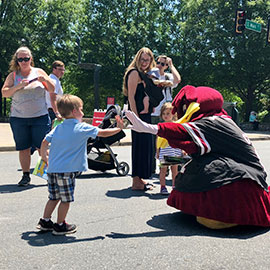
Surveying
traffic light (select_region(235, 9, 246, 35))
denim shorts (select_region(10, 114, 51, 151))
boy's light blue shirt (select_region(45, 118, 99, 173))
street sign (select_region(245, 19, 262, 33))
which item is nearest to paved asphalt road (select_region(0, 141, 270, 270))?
boy's light blue shirt (select_region(45, 118, 99, 173))

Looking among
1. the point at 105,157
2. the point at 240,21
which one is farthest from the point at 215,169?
the point at 240,21

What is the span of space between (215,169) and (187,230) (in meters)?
0.62

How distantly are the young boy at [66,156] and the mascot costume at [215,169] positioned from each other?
465mm

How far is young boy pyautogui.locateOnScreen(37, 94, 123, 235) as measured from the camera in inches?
143

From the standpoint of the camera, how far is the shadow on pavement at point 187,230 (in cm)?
375

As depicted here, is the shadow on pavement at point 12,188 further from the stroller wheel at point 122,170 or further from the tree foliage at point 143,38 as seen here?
the tree foliage at point 143,38

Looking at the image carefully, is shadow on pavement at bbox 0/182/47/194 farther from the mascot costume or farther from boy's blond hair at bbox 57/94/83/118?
the mascot costume

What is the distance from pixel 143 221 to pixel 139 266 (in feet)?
4.15

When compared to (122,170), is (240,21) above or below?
above

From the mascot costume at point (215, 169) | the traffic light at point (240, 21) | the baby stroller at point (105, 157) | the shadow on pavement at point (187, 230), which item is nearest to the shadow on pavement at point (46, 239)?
the shadow on pavement at point (187, 230)

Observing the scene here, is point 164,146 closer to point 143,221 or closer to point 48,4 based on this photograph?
point 143,221

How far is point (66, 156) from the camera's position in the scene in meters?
3.64

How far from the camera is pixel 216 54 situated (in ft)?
109

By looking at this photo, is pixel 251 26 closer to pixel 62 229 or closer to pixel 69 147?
pixel 69 147
